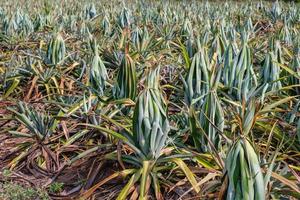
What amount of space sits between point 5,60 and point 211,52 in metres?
2.54

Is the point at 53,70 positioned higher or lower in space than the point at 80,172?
higher

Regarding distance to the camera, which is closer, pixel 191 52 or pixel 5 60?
pixel 191 52

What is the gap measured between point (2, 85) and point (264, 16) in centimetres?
522

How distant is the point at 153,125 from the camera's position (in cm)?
271

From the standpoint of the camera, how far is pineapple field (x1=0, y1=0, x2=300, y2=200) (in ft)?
8.34

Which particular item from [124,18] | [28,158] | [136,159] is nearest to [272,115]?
[136,159]

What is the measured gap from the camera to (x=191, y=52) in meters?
4.79

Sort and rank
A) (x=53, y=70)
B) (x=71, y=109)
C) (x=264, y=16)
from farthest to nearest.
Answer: (x=264, y=16), (x=53, y=70), (x=71, y=109)

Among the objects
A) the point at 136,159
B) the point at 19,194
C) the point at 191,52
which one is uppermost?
the point at 191,52

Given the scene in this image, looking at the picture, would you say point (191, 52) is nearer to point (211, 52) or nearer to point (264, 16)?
point (211, 52)

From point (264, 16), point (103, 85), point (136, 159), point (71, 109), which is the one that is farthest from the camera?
point (264, 16)

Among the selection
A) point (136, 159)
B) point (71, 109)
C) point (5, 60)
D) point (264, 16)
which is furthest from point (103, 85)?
point (264, 16)

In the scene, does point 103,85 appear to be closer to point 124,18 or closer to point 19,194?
point 19,194

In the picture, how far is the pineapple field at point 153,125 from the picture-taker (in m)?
2.54
